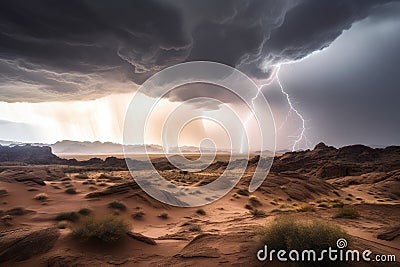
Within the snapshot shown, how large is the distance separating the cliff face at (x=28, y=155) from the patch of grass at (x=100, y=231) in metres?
71.8

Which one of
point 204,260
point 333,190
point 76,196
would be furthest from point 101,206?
point 333,190

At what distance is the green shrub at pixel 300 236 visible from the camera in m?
5.85

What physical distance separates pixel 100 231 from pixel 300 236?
6.42m

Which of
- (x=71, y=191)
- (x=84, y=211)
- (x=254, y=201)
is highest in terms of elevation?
(x=254, y=201)

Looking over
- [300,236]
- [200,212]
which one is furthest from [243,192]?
[300,236]

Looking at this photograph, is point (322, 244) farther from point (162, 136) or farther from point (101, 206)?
point (101, 206)

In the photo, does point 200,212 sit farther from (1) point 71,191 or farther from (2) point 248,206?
(1) point 71,191

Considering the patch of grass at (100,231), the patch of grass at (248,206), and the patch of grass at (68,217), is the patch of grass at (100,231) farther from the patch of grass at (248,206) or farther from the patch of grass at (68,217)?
the patch of grass at (248,206)

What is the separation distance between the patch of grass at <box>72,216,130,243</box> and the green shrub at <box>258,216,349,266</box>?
4911 millimetres

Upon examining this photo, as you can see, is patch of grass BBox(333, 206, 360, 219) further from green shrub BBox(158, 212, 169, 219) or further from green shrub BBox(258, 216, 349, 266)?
green shrub BBox(158, 212, 169, 219)

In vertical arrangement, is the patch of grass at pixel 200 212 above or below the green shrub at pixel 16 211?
above

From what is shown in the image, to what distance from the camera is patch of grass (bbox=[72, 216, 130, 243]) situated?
778cm

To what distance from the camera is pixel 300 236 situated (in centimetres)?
616

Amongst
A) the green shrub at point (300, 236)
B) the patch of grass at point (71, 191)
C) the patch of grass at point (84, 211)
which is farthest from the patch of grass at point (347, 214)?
the patch of grass at point (71, 191)
